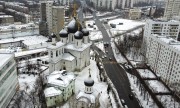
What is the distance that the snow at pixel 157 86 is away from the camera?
36.6 metres

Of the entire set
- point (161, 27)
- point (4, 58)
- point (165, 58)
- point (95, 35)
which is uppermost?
point (161, 27)

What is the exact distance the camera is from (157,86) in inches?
1495

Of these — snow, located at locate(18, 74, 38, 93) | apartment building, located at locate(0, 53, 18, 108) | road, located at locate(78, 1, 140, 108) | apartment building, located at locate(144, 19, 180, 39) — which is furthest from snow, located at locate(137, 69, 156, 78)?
apartment building, located at locate(0, 53, 18, 108)

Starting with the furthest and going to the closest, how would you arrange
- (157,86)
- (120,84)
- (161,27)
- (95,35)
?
(95,35) → (161,27) → (120,84) → (157,86)

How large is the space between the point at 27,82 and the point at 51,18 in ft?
100

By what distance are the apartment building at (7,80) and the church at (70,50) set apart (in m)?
8.45

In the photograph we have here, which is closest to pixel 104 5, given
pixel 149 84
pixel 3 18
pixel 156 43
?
pixel 3 18

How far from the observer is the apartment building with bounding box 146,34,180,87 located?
36.5m

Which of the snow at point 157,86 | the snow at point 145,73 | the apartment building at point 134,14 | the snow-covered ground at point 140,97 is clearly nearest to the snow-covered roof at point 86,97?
the snow-covered ground at point 140,97

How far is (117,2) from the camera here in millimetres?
129125

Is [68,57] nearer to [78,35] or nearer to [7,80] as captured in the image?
[78,35]

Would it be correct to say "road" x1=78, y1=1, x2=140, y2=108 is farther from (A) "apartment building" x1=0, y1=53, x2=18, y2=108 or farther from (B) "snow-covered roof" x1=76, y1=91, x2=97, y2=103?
(A) "apartment building" x1=0, y1=53, x2=18, y2=108

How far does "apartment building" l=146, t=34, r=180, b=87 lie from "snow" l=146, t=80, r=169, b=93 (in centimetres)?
140

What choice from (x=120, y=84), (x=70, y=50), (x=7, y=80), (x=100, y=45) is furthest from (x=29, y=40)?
(x=120, y=84)
